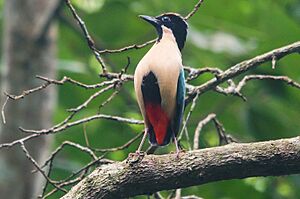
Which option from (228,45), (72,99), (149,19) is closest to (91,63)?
(72,99)

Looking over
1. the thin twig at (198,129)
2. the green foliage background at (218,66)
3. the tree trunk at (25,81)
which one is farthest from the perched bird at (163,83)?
the green foliage background at (218,66)

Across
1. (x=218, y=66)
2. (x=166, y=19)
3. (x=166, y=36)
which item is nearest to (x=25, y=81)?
(x=218, y=66)

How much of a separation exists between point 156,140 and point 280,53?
0.73 metres

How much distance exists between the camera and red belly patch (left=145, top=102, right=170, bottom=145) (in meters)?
3.63

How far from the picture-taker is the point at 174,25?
153 inches

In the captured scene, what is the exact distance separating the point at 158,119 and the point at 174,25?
1.57ft

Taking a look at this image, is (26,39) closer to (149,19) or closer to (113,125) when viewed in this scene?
(113,125)

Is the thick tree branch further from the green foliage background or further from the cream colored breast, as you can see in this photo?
the green foliage background

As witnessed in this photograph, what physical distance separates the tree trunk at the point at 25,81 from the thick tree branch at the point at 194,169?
2.76m

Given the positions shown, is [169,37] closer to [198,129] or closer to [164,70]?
[164,70]

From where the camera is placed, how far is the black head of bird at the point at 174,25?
387cm

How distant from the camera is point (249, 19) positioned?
7.07 m

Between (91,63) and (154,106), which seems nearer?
(154,106)

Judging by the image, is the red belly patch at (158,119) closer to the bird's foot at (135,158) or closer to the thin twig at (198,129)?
the bird's foot at (135,158)
